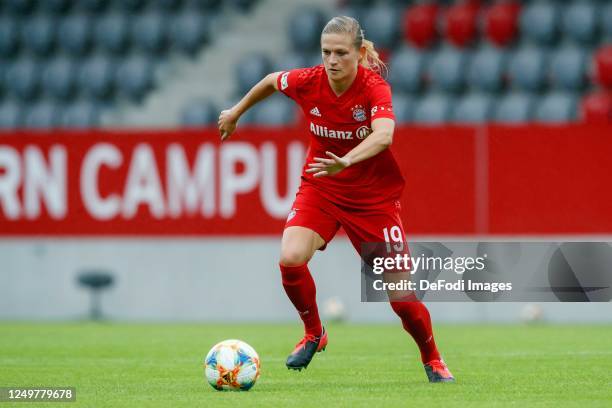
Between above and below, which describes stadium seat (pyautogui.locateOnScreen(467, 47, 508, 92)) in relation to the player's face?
below

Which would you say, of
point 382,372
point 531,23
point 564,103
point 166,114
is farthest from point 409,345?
point 166,114

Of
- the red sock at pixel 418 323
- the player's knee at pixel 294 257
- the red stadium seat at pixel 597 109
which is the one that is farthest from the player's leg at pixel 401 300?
the red stadium seat at pixel 597 109

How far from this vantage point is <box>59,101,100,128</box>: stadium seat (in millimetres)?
17609

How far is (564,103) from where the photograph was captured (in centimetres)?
1581

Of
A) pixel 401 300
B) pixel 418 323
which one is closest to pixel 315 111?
pixel 401 300

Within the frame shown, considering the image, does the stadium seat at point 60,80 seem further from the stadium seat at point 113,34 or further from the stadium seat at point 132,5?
the stadium seat at point 132,5

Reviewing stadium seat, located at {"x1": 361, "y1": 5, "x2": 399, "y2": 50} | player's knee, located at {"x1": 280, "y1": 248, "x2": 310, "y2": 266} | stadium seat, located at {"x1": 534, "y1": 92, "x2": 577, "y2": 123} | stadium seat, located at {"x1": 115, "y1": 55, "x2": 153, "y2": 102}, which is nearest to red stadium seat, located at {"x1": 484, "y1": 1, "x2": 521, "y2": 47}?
stadium seat, located at {"x1": 534, "y1": 92, "x2": 577, "y2": 123}

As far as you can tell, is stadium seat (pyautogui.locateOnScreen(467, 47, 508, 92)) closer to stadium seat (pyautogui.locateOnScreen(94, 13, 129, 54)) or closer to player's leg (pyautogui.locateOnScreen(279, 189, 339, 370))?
stadium seat (pyautogui.locateOnScreen(94, 13, 129, 54))

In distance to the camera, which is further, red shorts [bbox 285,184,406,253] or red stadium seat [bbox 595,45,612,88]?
red stadium seat [bbox 595,45,612,88]

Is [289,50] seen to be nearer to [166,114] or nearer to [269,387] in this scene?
[166,114]

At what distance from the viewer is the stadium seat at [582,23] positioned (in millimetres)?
16391

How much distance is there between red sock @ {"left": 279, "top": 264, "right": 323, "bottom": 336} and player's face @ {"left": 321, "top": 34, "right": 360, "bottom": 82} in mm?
1070

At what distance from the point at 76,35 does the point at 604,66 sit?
7.06 m

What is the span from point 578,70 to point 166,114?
5522 mm
